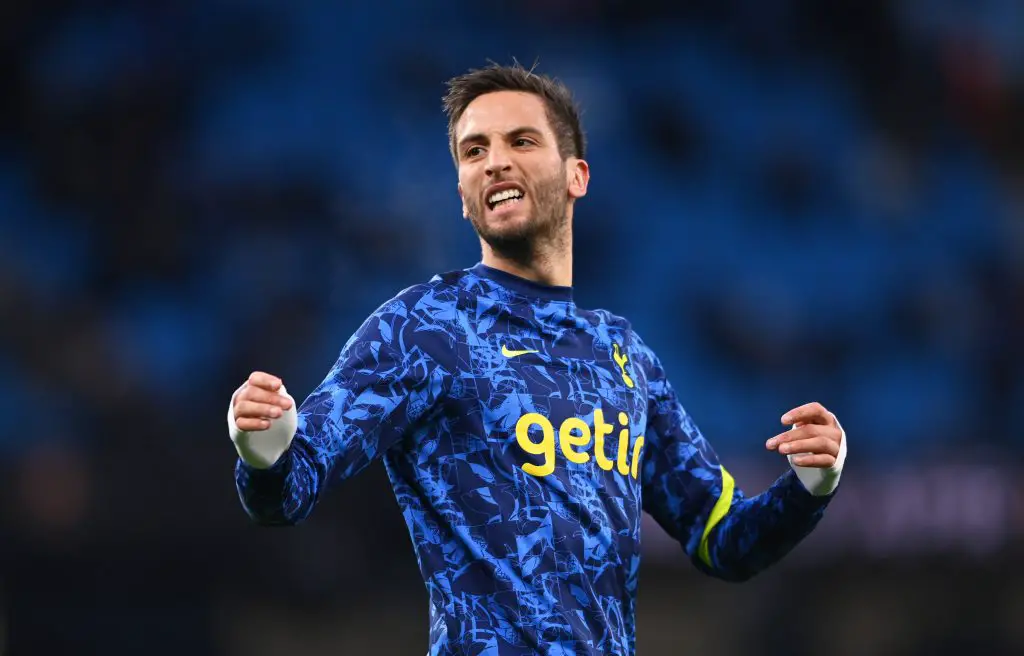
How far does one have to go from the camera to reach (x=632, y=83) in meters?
10.7

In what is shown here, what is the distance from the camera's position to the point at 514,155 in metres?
3.19

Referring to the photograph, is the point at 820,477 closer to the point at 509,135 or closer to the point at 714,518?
the point at 714,518

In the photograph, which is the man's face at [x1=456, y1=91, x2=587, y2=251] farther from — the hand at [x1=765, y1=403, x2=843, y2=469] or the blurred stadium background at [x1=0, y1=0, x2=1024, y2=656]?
the blurred stadium background at [x1=0, y1=0, x2=1024, y2=656]

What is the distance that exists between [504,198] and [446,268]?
19.8ft

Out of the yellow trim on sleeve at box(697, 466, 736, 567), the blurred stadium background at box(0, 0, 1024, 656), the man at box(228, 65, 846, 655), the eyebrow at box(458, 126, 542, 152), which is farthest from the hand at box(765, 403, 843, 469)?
the blurred stadium background at box(0, 0, 1024, 656)

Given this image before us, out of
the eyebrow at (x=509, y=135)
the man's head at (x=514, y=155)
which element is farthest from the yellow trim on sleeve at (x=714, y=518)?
the eyebrow at (x=509, y=135)

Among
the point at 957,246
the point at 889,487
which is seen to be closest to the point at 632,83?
the point at 957,246

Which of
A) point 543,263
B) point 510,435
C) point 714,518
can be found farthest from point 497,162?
point 714,518

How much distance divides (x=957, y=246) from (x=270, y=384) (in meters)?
8.80

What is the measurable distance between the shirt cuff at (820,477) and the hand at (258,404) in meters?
1.27

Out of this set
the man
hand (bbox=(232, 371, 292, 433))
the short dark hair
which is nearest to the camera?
hand (bbox=(232, 371, 292, 433))

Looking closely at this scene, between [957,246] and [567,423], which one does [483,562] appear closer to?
[567,423]

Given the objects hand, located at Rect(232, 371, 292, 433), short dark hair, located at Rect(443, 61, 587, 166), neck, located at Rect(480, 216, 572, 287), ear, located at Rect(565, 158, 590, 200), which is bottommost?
hand, located at Rect(232, 371, 292, 433)

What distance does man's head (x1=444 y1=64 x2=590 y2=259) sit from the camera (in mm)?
3148
